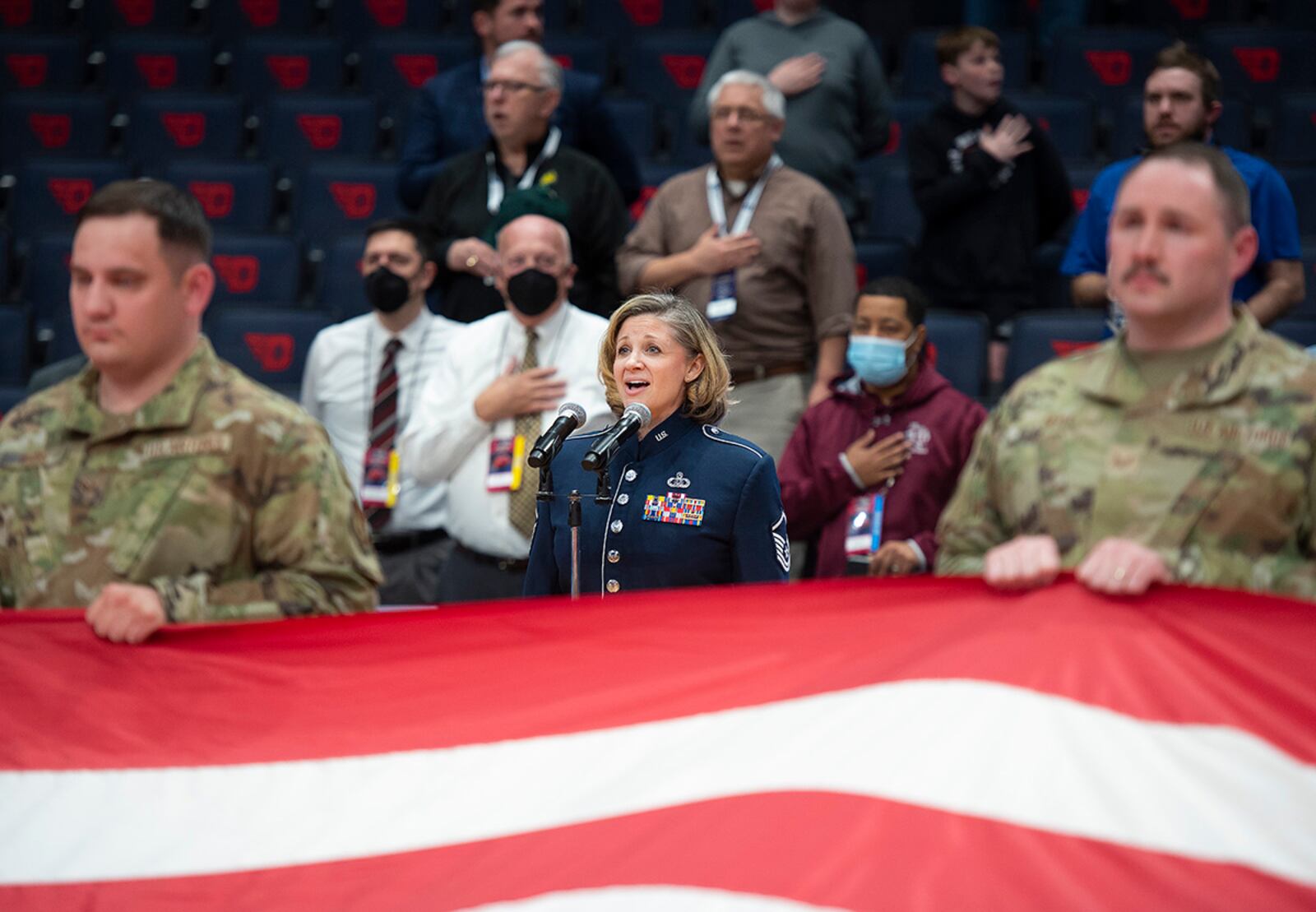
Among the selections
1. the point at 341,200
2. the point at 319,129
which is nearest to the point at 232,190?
the point at 341,200

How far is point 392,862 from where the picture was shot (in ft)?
7.45

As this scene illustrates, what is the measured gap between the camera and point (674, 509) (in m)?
3.14

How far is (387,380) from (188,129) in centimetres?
349

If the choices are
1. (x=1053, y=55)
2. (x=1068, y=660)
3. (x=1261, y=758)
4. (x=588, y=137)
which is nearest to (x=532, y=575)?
(x=1068, y=660)

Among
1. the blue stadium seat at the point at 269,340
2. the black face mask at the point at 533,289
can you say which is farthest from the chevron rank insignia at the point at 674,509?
the blue stadium seat at the point at 269,340

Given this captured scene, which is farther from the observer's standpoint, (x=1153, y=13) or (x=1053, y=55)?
(x=1153, y=13)

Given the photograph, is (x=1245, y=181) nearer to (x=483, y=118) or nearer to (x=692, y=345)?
(x=692, y=345)

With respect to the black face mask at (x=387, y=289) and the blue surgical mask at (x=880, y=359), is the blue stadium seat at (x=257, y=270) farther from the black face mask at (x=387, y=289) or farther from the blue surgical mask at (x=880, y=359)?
the blue surgical mask at (x=880, y=359)

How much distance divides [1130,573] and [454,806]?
1.06 m

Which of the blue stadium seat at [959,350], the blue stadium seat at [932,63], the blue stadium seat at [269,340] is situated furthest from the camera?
the blue stadium seat at [932,63]

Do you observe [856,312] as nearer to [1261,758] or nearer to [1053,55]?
[1261,758]

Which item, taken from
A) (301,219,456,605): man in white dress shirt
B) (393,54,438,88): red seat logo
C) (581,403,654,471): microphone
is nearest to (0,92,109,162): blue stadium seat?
(393,54,438,88): red seat logo

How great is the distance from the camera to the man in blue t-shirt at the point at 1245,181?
487cm

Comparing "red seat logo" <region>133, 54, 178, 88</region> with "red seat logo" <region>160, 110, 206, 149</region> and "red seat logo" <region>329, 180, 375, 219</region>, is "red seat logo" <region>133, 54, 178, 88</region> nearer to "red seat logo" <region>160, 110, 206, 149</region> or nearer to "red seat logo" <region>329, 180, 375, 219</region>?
"red seat logo" <region>160, 110, 206, 149</region>
